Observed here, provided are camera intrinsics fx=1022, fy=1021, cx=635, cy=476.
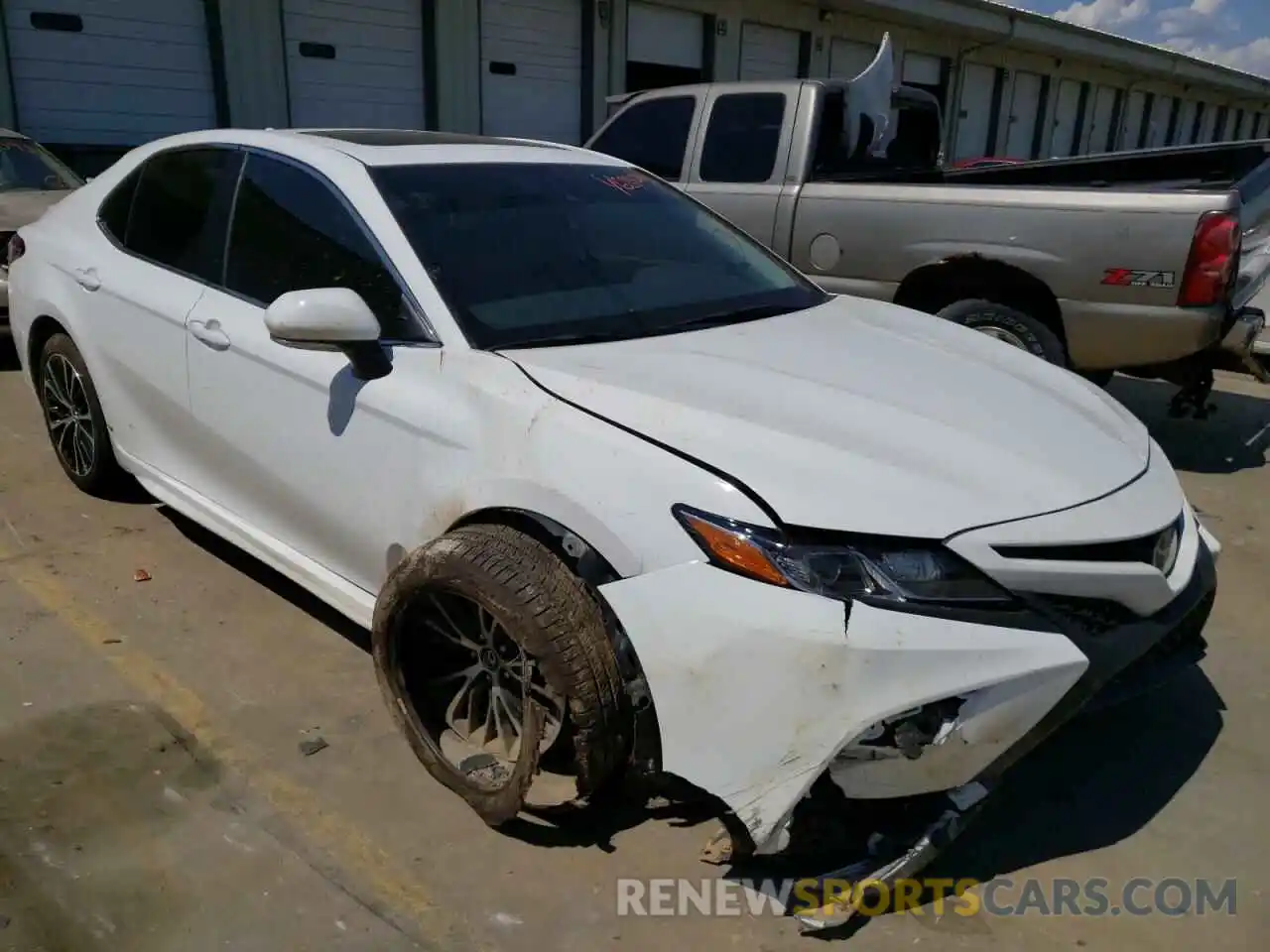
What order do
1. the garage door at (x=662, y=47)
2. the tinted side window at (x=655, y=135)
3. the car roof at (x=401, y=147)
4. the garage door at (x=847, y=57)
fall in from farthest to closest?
1. the garage door at (x=847, y=57)
2. the garage door at (x=662, y=47)
3. the tinted side window at (x=655, y=135)
4. the car roof at (x=401, y=147)

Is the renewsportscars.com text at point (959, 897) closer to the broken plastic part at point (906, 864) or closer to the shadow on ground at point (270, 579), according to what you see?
the broken plastic part at point (906, 864)

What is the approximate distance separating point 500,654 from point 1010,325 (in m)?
3.80

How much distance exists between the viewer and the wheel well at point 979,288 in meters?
5.25

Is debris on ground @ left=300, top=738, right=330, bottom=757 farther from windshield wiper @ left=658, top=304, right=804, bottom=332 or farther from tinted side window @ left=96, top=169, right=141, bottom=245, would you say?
tinted side window @ left=96, top=169, right=141, bottom=245

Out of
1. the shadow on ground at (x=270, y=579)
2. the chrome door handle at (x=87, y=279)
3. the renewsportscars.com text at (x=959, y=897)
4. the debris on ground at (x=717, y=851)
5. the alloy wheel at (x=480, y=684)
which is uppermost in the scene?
the chrome door handle at (x=87, y=279)

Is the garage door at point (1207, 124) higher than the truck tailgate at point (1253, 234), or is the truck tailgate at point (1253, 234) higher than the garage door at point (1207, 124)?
the truck tailgate at point (1253, 234)

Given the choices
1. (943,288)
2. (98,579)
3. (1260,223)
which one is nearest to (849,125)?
(943,288)

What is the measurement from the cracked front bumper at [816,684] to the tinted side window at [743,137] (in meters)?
4.54

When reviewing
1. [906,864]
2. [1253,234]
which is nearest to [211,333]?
[906,864]

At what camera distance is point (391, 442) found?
2674 millimetres

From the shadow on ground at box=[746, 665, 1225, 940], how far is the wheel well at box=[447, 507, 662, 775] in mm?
448

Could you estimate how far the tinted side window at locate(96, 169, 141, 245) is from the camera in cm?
397

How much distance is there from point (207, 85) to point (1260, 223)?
408 inches

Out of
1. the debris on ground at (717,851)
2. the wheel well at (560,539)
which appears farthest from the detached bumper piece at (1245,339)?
the wheel well at (560,539)
